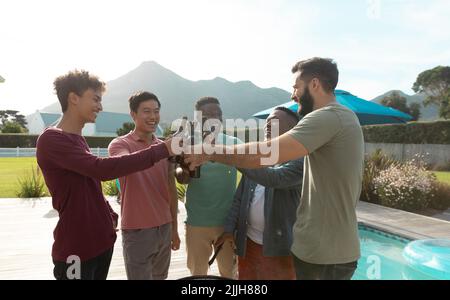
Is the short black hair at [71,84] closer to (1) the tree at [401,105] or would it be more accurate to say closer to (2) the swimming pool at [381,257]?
(2) the swimming pool at [381,257]

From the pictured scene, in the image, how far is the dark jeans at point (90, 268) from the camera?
5.51ft

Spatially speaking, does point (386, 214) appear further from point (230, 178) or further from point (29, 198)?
point (29, 198)

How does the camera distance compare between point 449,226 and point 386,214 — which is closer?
point 449,226

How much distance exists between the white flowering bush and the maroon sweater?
27.0ft

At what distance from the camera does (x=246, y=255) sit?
2428 millimetres

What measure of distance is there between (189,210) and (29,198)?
8070 millimetres

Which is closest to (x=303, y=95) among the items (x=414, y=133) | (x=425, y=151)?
(x=425, y=151)

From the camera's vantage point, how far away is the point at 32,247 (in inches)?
195

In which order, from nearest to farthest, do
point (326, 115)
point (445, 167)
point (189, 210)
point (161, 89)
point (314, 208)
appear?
point (326, 115), point (314, 208), point (189, 210), point (445, 167), point (161, 89)

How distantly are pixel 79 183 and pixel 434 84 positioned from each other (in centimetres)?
7211

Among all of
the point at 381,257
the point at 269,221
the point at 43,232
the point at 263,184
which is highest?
the point at 263,184

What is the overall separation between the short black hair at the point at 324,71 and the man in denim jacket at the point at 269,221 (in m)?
0.49

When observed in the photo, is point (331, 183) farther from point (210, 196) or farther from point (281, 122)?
point (210, 196)
